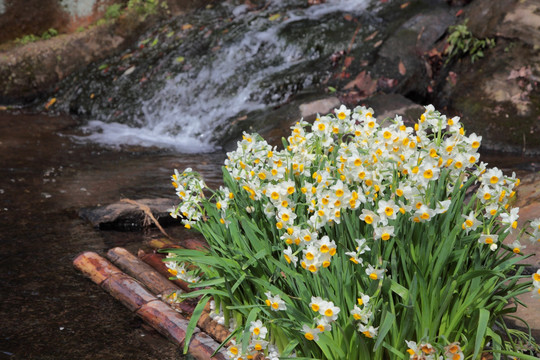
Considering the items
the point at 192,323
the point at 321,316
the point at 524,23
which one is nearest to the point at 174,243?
the point at 192,323

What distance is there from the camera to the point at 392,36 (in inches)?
313

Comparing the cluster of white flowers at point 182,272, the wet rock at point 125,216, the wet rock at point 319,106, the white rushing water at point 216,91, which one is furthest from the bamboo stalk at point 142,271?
the white rushing water at point 216,91

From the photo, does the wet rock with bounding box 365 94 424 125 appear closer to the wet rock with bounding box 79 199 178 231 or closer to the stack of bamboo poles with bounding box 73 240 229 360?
the wet rock with bounding box 79 199 178 231

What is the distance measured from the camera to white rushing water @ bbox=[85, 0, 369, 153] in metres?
8.46

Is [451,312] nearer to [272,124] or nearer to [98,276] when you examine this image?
[98,276]

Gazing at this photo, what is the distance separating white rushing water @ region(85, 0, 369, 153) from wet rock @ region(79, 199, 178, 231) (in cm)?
332

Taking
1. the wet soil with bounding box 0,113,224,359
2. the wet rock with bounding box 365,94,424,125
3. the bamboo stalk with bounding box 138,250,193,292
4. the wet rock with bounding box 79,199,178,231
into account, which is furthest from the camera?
the wet rock with bounding box 365,94,424,125

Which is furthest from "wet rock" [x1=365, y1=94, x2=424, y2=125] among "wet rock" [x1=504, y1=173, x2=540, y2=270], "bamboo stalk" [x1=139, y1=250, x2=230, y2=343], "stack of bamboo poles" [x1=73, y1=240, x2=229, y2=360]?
"bamboo stalk" [x1=139, y1=250, x2=230, y2=343]

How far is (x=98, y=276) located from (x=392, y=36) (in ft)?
18.8

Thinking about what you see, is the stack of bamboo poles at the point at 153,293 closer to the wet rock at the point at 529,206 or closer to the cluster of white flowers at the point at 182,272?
the cluster of white flowers at the point at 182,272

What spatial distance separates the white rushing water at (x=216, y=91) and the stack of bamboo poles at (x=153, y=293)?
4400mm

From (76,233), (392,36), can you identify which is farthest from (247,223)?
(392,36)

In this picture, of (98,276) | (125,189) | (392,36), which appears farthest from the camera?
(392,36)

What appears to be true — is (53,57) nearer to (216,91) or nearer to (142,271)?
(216,91)
